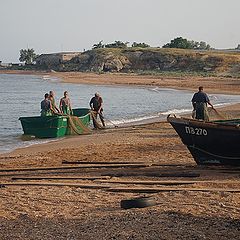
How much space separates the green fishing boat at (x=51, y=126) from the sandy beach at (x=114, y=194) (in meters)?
4.52

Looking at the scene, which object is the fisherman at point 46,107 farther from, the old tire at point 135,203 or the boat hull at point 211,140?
the old tire at point 135,203

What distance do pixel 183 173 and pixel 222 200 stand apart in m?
2.94

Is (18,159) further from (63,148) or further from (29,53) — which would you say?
(29,53)

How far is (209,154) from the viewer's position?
43.5ft

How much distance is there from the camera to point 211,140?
13.0 meters

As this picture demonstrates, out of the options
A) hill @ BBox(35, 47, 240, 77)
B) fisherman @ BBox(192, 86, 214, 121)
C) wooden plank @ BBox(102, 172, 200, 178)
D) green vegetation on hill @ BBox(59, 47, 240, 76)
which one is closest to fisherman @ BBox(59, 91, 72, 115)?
fisherman @ BBox(192, 86, 214, 121)

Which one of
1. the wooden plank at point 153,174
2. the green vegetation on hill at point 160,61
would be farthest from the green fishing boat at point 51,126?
the green vegetation on hill at point 160,61

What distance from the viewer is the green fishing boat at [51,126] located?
72.4 ft

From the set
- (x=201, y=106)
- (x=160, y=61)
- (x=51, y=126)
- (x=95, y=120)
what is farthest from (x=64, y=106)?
(x=160, y=61)

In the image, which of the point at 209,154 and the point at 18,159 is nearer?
the point at 209,154

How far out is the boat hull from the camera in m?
12.6

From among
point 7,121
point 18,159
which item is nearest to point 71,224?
point 18,159

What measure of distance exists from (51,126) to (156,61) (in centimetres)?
9441

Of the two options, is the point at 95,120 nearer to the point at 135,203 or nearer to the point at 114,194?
the point at 114,194
